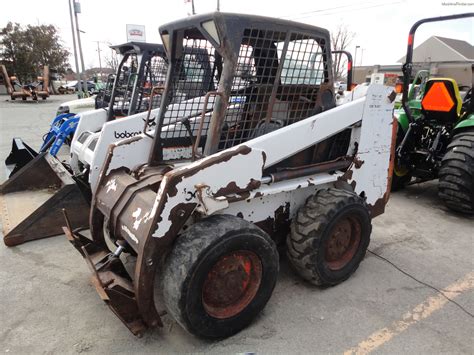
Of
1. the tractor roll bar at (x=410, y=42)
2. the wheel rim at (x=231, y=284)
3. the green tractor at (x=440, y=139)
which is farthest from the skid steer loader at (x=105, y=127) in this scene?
the green tractor at (x=440, y=139)

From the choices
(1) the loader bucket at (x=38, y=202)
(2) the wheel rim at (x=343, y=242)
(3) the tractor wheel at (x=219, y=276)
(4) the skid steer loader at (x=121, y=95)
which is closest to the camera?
(3) the tractor wheel at (x=219, y=276)

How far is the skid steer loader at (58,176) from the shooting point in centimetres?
418

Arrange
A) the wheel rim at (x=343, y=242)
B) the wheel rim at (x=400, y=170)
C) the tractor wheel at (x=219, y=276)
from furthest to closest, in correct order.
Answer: the wheel rim at (x=400, y=170) < the wheel rim at (x=343, y=242) < the tractor wheel at (x=219, y=276)

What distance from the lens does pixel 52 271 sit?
359 centimetres

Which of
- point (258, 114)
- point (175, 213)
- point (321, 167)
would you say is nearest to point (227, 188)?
point (175, 213)

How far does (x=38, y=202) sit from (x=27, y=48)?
3868 centimetres

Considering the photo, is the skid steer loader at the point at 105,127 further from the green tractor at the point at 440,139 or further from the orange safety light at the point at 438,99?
the orange safety light at the point at 438,99

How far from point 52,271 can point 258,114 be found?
8.26ft

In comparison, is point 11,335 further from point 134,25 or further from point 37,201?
point 134,25

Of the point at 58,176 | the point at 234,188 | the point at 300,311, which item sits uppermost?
the point at 234,188

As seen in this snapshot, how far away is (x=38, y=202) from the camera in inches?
192

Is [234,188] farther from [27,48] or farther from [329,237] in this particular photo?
[27,48]

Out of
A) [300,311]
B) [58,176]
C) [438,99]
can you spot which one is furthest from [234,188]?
[438,99]

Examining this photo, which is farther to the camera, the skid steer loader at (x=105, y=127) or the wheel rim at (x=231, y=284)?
the skid steer loader at (x=105, y=127)
